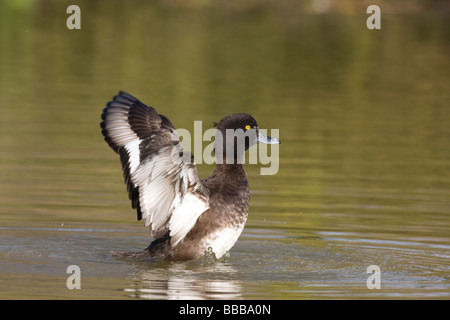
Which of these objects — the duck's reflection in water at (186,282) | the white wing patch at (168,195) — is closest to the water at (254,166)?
the duck's reflection in water at (186,282)

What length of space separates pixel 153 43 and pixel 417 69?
6962 millimetres

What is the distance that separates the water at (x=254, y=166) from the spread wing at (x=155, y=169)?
1.34 ft

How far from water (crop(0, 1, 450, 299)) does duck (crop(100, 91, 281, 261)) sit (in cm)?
21

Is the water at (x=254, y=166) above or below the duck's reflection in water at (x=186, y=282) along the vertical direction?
above

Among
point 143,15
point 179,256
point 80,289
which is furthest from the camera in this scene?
point 143,15

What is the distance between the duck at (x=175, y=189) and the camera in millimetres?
8680

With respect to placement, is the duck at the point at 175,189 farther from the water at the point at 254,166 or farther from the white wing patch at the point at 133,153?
the water at the point at 254,166

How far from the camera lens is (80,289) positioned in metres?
8.09

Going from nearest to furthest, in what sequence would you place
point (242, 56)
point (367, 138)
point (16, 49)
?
point (367, 138) < point (16, 49) < point (242, 56)

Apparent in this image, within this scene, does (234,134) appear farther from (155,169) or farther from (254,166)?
(254,166)

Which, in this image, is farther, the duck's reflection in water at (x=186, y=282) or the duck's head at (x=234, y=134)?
the duck's head at (x=234, y=134)

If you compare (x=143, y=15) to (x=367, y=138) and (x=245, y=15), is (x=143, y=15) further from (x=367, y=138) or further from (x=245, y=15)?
(x=367, y=138)

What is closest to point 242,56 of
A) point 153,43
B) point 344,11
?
point 153,43

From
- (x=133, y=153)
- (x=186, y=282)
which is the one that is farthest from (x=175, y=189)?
(x=186, y=282)
